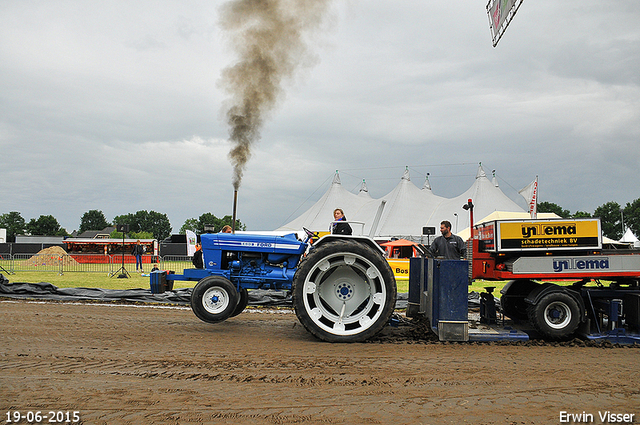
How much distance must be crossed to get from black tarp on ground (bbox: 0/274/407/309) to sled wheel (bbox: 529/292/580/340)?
3.60m

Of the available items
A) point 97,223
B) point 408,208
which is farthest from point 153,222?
point 408,208

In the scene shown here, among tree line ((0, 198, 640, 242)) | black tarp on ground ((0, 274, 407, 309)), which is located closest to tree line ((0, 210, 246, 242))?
tree line ((0, 198, 640, 242))

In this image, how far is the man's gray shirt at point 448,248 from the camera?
677cm

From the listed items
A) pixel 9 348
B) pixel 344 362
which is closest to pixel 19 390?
pixel 9 348

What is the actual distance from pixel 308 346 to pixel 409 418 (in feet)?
7.21

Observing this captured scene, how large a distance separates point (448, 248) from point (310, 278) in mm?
2531

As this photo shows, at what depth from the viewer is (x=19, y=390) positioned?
336 centimetres

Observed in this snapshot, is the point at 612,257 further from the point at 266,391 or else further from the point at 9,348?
the point at 9,348

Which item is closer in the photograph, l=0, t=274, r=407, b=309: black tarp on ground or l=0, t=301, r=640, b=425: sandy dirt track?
l=0, t=301, r=640, b=425: sandy dirt track

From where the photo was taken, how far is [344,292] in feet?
18.2

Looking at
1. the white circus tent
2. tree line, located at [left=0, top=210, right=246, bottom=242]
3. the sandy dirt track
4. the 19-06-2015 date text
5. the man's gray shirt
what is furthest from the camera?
tree line, located at [left=0, top=210, right=246, bottom=242]

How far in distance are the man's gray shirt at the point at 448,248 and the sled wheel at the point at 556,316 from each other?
5.33 feet

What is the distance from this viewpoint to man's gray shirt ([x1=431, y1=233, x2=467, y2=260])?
677 centimetres

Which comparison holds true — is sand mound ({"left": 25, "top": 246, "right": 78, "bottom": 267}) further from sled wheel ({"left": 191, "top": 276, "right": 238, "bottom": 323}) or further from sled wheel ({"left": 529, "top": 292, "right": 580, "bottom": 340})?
sled wheel ({"left": 529, "top": 292, "right": 580, "bottom": 340})
